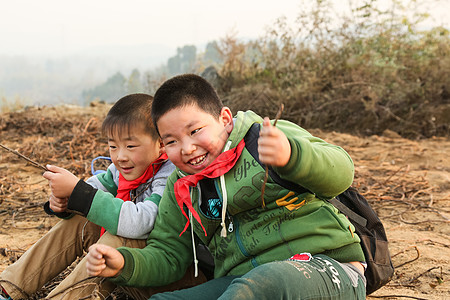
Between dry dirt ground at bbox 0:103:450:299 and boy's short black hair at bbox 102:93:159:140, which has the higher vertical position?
boy's short black hair at bbox 102:93:159:140

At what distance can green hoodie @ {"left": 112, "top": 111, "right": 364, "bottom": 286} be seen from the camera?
5.82 ft

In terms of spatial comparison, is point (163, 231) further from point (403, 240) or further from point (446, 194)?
point (446, 194)

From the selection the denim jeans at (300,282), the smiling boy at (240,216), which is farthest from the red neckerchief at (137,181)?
the denim jeans at (300,282)

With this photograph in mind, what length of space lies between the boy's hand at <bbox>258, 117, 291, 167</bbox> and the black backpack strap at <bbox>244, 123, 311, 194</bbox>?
31 centimetres

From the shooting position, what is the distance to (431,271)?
2738 millimetres

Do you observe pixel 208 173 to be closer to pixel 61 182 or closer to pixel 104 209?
pixel 104 209

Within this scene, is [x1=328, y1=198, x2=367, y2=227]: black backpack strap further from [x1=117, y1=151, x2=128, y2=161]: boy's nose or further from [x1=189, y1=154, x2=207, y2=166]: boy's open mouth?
[x1=117, y1=151, x2=128, y2=161]: boy's nose

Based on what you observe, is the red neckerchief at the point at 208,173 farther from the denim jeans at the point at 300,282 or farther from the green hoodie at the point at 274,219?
the denim jeans at the point at 300,282

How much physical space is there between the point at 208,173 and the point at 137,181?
64cm

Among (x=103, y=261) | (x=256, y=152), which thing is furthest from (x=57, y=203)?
(x=256, y=152)

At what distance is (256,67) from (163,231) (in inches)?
274

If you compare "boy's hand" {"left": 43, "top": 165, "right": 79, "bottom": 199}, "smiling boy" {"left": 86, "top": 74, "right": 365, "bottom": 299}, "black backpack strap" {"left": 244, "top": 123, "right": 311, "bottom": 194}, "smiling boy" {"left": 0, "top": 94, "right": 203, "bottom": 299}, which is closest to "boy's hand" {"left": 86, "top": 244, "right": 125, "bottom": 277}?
"smiling boy" {"left": 86, "top": 74, "right": 365, "bottom": 299}

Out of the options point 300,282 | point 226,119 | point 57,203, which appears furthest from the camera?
point 57,203

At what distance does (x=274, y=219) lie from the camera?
197cm
